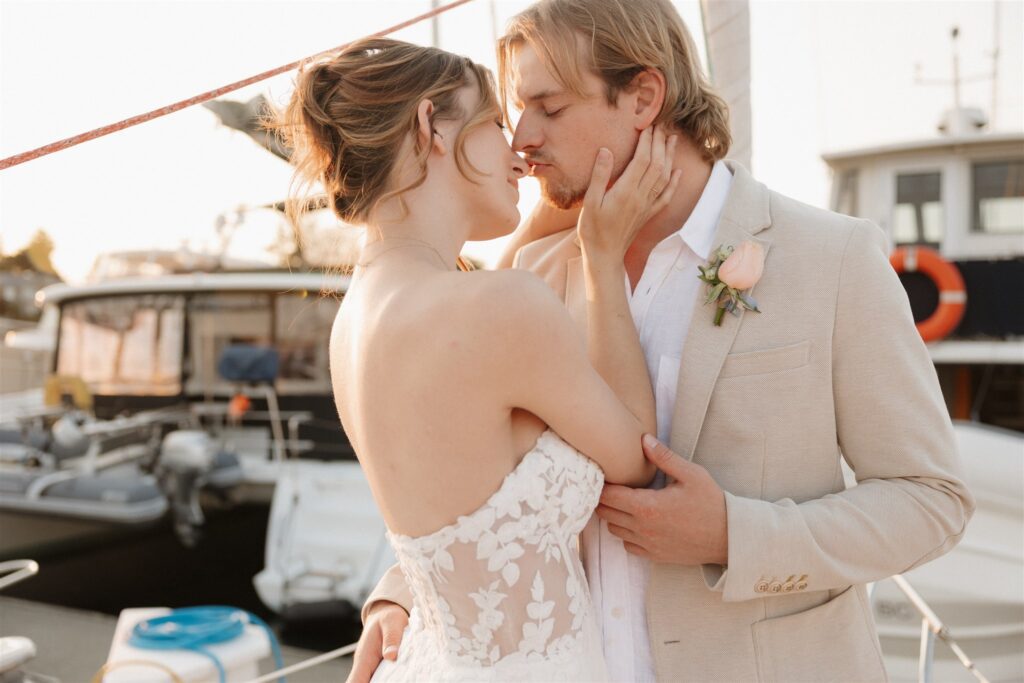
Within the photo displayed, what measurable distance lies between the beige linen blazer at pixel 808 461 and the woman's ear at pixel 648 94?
435mm

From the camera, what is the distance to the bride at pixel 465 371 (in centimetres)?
142

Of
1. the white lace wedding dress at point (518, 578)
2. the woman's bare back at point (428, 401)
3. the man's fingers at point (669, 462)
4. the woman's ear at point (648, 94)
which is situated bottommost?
Result: the white lace wedding dress at point (518, 578)

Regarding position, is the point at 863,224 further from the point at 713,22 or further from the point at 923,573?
the point at 923,573

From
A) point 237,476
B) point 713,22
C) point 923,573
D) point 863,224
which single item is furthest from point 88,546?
point 863,224

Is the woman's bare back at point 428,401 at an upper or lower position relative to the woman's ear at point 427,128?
lower

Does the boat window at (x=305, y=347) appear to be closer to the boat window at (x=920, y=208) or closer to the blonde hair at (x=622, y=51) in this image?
the boat window at (x=920, y=208)

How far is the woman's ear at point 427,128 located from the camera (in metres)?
1.61

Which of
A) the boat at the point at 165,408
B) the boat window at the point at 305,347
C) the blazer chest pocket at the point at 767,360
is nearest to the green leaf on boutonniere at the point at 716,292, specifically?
the blazer chest pocket at the point at 767,360

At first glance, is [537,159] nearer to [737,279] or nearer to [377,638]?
[737,279]

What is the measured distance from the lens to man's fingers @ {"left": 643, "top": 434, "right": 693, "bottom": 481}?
5.12 feet

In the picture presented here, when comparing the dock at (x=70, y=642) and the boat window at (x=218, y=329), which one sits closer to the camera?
the dock at (x=70, y=642)

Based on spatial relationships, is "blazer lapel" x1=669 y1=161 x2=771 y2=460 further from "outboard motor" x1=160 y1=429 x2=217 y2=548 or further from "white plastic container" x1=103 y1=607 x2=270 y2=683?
"outboard motor" x1=160 y1=429 x2=217 y2=548

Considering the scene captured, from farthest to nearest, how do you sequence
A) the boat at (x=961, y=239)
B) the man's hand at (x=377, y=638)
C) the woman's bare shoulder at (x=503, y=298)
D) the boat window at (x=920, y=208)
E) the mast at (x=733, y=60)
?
the boat window at (x=920, y=208) → the boat at (x=961, y=239) → the mast at (x=733, y=60) → the man's hand at (x=377, y=638) → the woman's bare shoulder at (x=503, y=298)

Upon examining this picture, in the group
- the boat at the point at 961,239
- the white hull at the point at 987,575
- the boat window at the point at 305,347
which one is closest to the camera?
the white hull at the point at 987,575
